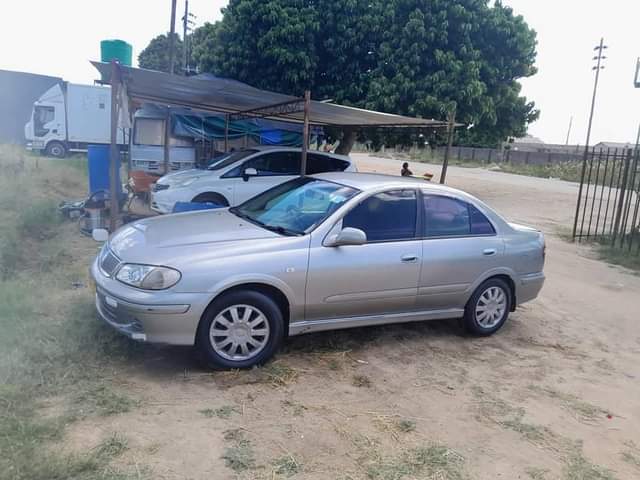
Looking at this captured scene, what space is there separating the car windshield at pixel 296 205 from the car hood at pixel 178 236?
180 millimetres

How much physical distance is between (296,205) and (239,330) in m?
1.44

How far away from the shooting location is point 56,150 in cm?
2305

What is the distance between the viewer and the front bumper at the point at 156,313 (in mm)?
3820

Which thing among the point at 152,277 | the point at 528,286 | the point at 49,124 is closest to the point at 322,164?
the point at 528,286

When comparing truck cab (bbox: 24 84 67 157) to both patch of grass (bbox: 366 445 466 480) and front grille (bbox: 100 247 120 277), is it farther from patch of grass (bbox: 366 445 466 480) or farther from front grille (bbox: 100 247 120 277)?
patch of grass (bbox: 366 445 466 480)

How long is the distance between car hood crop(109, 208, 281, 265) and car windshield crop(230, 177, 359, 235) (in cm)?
18

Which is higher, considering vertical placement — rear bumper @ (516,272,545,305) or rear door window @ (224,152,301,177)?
rear door window @ (224,152,301,177)

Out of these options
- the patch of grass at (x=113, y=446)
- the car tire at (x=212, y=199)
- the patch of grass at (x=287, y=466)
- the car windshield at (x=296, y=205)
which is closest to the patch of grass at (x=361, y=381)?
the patch of grass at (x=287, y=466)

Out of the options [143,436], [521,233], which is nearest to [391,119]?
[521,233]

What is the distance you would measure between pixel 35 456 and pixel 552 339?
488cm

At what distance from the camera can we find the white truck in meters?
22.2

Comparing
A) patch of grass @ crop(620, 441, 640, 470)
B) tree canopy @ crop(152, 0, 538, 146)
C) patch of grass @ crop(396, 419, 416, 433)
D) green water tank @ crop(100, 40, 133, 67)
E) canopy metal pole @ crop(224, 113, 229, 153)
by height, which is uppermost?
tree canopy @ crop(152, 0, 538, 146)

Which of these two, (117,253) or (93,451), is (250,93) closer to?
(117,253)

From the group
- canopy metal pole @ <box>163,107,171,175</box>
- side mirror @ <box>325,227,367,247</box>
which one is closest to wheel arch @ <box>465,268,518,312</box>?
side mirror @ <box>325,227,367,247</box>
